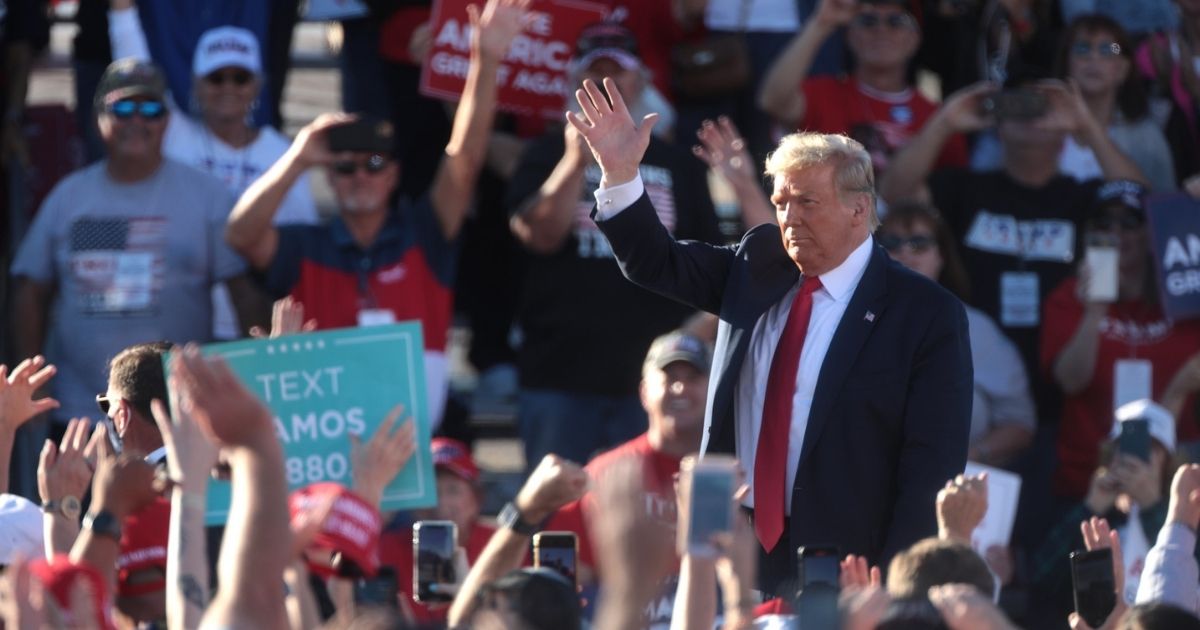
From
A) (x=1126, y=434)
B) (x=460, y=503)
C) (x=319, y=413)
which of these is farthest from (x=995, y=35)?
(x=319, y=413)

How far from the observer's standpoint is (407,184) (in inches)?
352

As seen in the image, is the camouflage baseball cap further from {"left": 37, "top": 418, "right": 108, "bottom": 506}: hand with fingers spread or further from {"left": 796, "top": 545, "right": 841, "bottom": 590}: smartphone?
{"left": 796, "top": 545, "right": 841, "bottom": 590}: smartphone

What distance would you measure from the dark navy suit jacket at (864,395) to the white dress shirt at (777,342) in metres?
0.03

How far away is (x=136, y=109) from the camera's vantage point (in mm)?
7875

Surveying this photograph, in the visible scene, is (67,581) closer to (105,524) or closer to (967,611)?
(105,524)

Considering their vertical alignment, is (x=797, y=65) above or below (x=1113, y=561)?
above

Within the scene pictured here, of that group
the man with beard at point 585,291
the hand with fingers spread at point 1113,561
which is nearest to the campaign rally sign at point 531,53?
the man with beard at point 585,291

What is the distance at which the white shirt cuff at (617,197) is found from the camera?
523 cm

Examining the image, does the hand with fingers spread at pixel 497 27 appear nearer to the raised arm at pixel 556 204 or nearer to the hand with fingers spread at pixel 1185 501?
the raised arm at pixel 556 204

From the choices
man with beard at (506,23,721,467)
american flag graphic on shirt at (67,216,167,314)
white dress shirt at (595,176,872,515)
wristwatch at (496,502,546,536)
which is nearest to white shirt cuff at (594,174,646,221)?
white dress shirt at (595,176,872,515)

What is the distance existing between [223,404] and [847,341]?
213cm

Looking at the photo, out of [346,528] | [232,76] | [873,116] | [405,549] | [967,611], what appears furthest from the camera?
[873,116]

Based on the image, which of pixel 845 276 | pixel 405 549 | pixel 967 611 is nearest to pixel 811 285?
pixel 845 276

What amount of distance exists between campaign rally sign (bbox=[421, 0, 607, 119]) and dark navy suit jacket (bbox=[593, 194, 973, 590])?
130 inches
